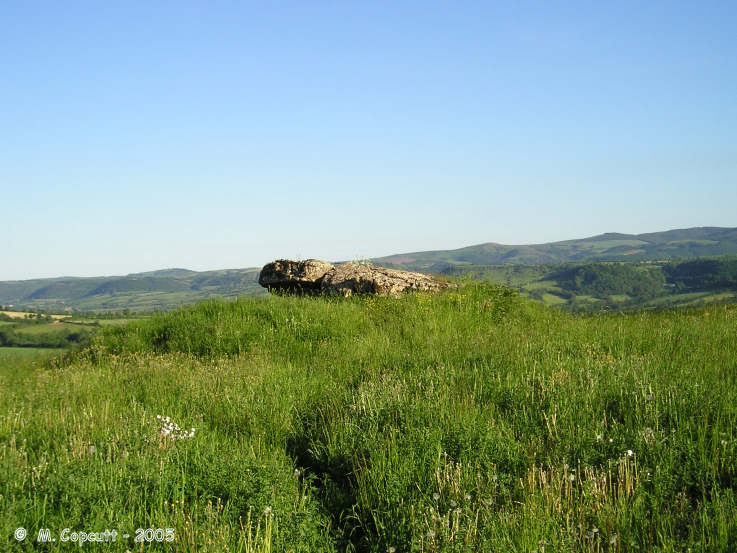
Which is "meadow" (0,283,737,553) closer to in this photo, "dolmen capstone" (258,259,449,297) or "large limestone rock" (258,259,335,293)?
"dolmen capstone" (258,259,449,297)

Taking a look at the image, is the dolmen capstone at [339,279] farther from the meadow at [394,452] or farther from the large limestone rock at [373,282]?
the meadow at [394,452]

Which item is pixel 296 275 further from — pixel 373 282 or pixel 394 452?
pixel 394 452

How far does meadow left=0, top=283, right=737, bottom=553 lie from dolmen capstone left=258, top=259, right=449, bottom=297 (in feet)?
18.0

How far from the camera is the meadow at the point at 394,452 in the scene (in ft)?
10.8

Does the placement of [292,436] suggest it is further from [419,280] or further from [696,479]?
[419,280]

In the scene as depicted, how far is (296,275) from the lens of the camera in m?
15.3

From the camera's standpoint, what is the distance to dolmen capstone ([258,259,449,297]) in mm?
13555

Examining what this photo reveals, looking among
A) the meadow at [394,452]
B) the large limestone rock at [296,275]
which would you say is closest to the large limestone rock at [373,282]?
Answer: the large limestone rock at [296,275]

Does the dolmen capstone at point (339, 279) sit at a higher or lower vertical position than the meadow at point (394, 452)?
higher

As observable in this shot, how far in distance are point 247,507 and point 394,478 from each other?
110 centimetres

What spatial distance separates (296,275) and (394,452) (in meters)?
11.6

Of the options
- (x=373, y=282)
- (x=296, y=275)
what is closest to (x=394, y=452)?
(x=373, y=282)

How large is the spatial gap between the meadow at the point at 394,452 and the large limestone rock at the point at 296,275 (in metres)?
7.10

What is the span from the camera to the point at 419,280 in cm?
1443
